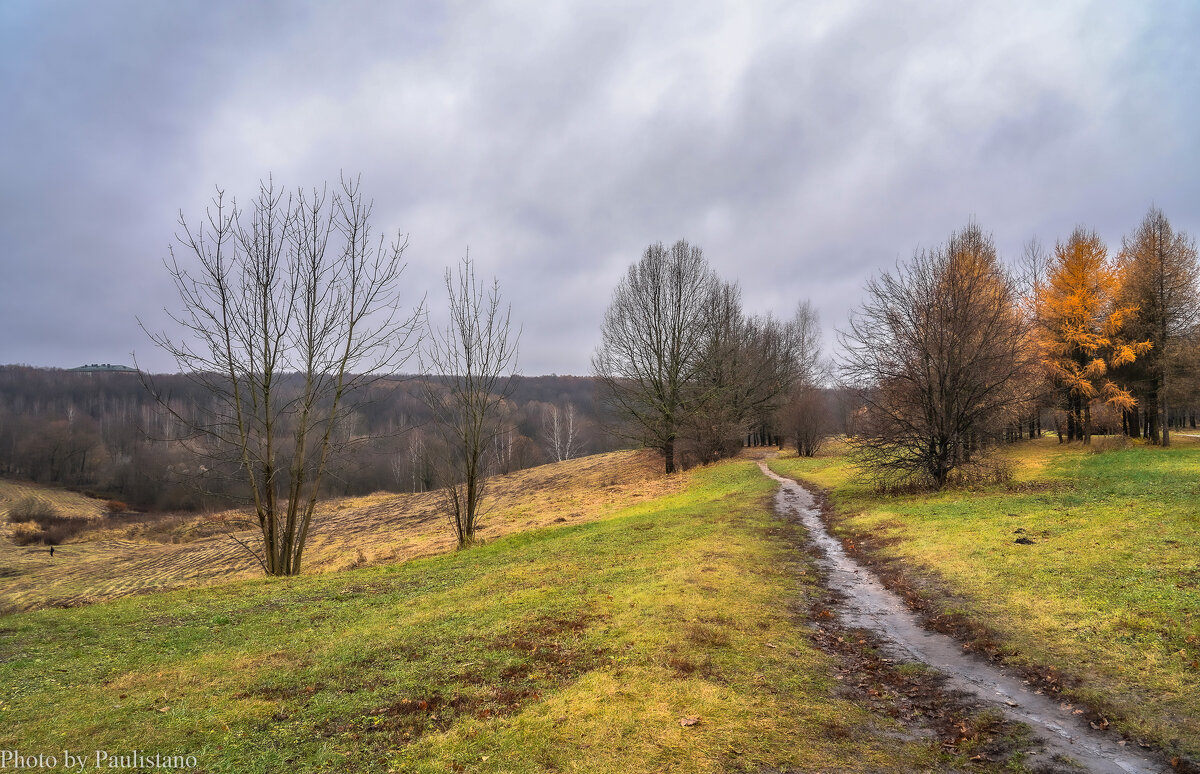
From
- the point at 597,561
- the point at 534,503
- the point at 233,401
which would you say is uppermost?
the point at 233,401

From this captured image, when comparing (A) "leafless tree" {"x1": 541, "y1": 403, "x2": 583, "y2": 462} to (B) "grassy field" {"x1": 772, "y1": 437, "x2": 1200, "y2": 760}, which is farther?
(A) "leafless tree" {"x1": 541, "y1": 403, "x2": 583, "y2": 462}

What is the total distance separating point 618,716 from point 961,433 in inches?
790

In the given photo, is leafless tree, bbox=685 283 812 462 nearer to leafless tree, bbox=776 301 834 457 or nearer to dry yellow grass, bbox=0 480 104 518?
leafless tree, bbox=776 301 834 457

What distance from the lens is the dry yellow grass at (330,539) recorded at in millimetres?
23031

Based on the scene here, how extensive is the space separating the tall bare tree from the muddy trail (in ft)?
111

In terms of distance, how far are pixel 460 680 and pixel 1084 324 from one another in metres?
43.7

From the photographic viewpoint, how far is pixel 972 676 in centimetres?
620

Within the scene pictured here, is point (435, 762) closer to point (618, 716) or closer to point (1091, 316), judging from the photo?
point (618, 716)

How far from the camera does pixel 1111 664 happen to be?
5.91m

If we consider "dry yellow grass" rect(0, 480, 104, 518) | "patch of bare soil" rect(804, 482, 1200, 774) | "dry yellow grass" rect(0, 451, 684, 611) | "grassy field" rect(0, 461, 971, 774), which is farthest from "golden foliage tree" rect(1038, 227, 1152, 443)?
"dry yellow grass" rect(0, 480, 104, 518)

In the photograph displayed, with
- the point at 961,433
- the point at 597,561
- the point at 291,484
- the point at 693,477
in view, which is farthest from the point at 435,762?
the point at 693,477

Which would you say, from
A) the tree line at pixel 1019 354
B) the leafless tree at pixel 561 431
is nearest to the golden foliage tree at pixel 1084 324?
the tree line at pixel 1019 354

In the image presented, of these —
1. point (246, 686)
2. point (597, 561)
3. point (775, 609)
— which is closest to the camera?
point (246, 686)

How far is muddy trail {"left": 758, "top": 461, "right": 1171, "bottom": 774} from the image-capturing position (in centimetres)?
443
